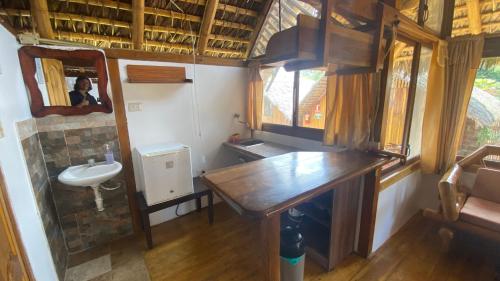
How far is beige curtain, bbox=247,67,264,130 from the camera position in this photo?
2.87 metres

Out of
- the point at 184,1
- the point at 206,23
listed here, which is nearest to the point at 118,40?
the point at 184,1

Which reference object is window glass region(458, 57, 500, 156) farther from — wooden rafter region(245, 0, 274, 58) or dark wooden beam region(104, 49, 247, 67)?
dark wooden beam region(104, 49, 247, 67)

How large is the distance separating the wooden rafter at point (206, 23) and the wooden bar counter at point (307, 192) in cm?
189

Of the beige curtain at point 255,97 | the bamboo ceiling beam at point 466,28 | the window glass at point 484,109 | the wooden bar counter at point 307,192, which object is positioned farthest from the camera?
the beige curtain at point 255,97

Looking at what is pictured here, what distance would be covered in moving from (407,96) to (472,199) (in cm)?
112

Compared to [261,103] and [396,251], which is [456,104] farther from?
[261,103]

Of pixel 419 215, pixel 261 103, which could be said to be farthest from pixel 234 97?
pixel 419 215

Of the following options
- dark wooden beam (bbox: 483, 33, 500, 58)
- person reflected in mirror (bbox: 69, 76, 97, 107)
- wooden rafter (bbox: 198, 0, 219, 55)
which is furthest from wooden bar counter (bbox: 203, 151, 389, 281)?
wooden rafter (bbox: 198, 0, 219, 55)

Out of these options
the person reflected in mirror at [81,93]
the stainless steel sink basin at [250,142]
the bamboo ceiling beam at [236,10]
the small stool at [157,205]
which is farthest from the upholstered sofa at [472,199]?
the person reflected in mirror at [81,93]

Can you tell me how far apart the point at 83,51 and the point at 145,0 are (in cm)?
82

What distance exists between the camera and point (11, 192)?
1106 mm

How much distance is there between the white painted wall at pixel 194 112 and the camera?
2350 millimetres

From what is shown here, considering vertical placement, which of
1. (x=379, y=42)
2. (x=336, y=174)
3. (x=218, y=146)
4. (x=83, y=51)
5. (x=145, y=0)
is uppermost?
(x=145, y=0)

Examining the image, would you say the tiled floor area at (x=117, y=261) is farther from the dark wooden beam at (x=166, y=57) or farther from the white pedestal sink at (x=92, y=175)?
the dark wooden beam at (x=166, y=57)
